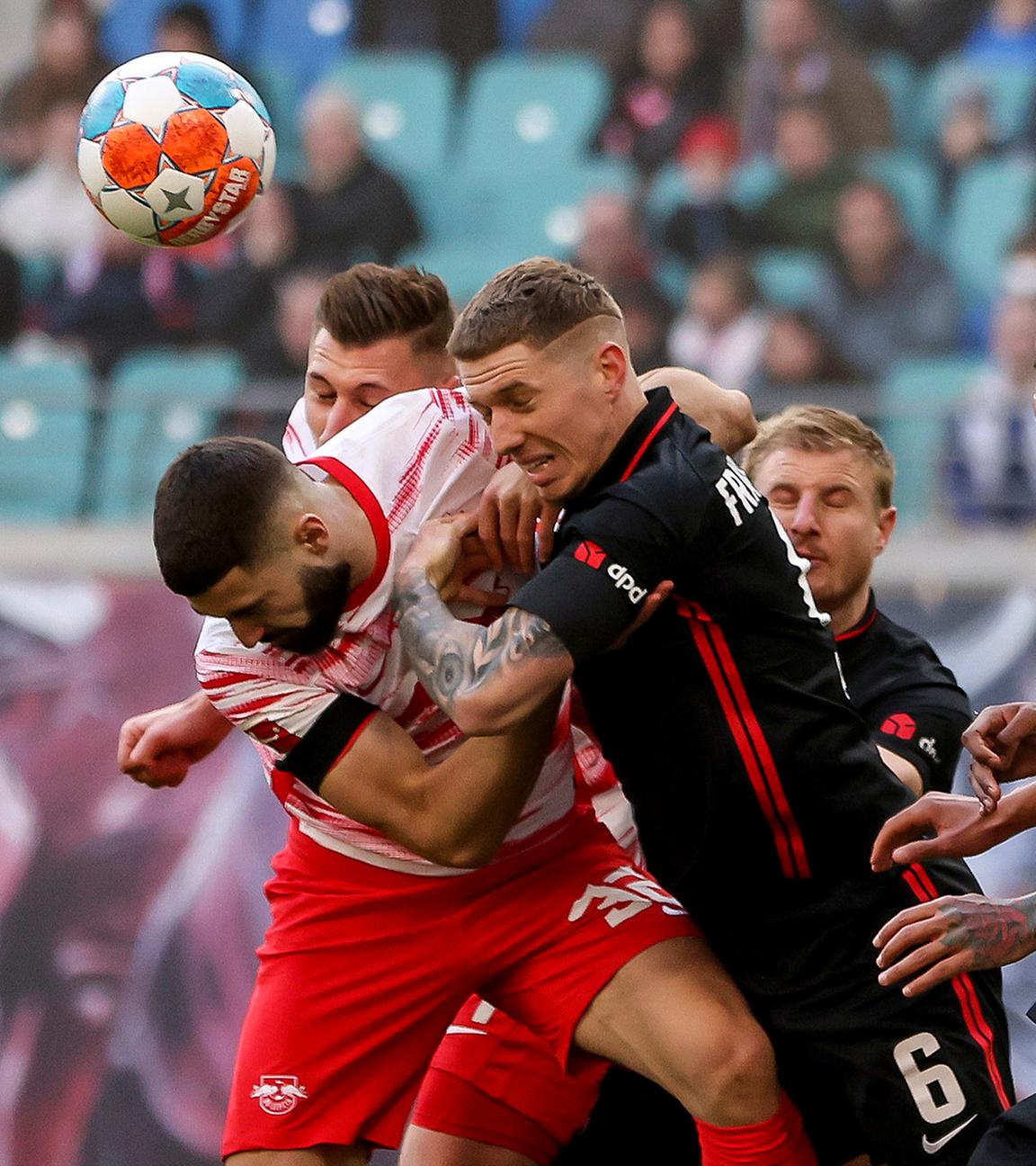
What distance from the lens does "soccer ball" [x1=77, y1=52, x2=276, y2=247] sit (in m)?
4.10

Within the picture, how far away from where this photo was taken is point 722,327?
33.8 feet

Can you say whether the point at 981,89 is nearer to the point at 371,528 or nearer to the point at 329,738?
the point at 371,528

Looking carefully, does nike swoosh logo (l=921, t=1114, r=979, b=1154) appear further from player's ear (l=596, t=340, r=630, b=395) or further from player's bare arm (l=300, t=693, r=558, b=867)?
player's ear (l=596, t=340, r=630, b=395)

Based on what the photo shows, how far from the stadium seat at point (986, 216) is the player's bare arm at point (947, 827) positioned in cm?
813

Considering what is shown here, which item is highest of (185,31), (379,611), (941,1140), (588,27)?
(588,27)

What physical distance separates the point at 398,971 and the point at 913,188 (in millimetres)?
8441

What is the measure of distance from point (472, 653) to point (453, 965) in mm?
987

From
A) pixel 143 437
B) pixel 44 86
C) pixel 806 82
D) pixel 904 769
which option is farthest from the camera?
pixel 44 86

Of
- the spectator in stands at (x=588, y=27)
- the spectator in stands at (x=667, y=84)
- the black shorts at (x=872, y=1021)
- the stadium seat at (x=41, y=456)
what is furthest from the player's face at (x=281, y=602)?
the spectator in stands at (x=588, y=27)

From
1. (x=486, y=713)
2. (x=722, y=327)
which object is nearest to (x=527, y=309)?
(x=486, y=713)

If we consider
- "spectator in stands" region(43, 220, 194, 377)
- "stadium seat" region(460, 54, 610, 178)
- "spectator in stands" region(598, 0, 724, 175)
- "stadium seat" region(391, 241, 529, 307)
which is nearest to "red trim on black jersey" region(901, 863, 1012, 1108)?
"stadium seat" region(391, 241, 529, 307)

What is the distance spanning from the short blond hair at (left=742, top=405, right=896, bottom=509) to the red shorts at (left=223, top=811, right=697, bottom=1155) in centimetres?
105

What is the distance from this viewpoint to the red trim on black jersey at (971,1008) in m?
3.62

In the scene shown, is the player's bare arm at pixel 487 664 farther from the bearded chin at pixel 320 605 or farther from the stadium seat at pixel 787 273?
the stadium seat at pixel 787 273
